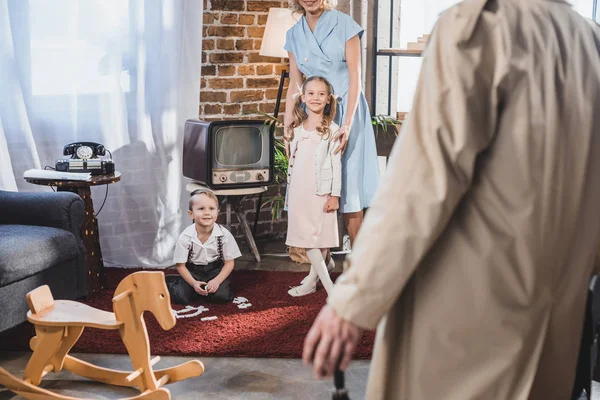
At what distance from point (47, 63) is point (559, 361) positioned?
12.8 feet

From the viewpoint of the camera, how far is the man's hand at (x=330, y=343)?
125 cm

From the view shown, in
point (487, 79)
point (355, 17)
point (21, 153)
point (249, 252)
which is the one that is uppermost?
point (355, 17)

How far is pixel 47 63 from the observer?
462 cm

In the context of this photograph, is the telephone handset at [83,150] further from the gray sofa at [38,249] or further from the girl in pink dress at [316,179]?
the girl in pink dress at [316,179]

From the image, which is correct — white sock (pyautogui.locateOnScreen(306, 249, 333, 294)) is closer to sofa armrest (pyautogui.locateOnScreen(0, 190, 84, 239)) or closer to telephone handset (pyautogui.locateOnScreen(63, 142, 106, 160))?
sofa armrest (pyautogui.locateOnScreen(0, 190, 84, 239))

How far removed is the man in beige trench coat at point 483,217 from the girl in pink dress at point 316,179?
268cm

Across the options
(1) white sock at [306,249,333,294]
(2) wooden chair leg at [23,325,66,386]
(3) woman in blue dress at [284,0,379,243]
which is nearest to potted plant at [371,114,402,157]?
(3) woman in blue dress at [284,0,379,243]

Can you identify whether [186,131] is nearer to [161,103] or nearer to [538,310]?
[161,103]

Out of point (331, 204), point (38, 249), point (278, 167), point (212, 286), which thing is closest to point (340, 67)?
point (331, 204)

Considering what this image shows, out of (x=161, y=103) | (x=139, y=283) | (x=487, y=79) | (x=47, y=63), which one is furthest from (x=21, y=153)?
(x=487, y=79)

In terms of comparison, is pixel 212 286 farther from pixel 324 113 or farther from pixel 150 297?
pixel 150 297

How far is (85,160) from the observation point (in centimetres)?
428

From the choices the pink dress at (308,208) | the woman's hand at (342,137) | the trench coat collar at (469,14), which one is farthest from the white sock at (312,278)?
the trench coat collar at (469,14)

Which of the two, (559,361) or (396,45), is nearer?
(559,361)
